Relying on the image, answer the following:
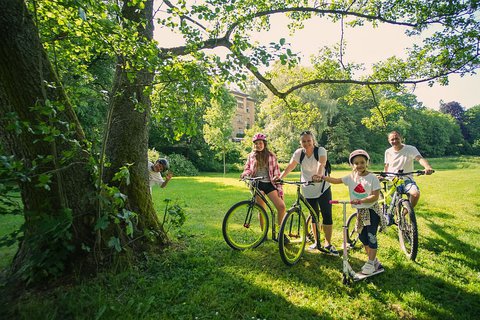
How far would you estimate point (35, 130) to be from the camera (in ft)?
8.56

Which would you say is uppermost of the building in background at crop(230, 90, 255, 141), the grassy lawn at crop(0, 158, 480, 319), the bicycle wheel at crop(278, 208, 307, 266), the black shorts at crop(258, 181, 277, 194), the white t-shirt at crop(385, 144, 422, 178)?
the building in background at crop(230, 90, 255, 141)

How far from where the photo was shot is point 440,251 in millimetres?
4547

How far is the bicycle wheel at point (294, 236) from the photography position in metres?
3.91

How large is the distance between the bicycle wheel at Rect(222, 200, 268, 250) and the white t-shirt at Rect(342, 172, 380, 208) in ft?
5.23

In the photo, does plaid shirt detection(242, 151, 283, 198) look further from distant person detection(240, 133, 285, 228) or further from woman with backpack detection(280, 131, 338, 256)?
woman with backpack detection(280, 131, 338, 256)

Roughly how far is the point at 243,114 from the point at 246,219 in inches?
1946

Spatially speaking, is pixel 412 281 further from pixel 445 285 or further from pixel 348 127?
pixel 348 127

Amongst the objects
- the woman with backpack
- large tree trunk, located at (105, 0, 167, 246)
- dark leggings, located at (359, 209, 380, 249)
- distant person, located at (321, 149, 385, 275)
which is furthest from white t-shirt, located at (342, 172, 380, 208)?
large tree trunk, located at (105, 0, 167, 246)

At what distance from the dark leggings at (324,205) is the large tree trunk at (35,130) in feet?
11.1

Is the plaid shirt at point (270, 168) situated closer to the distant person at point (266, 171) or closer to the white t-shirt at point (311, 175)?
the distant person at point (266, 171)

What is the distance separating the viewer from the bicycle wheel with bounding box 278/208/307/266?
3.91 meters

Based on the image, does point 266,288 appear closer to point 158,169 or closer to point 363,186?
point 363,186

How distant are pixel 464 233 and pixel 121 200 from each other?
6.64m

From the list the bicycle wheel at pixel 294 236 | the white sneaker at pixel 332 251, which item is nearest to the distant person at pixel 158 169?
the bicycle wheel at pixel 294 236
